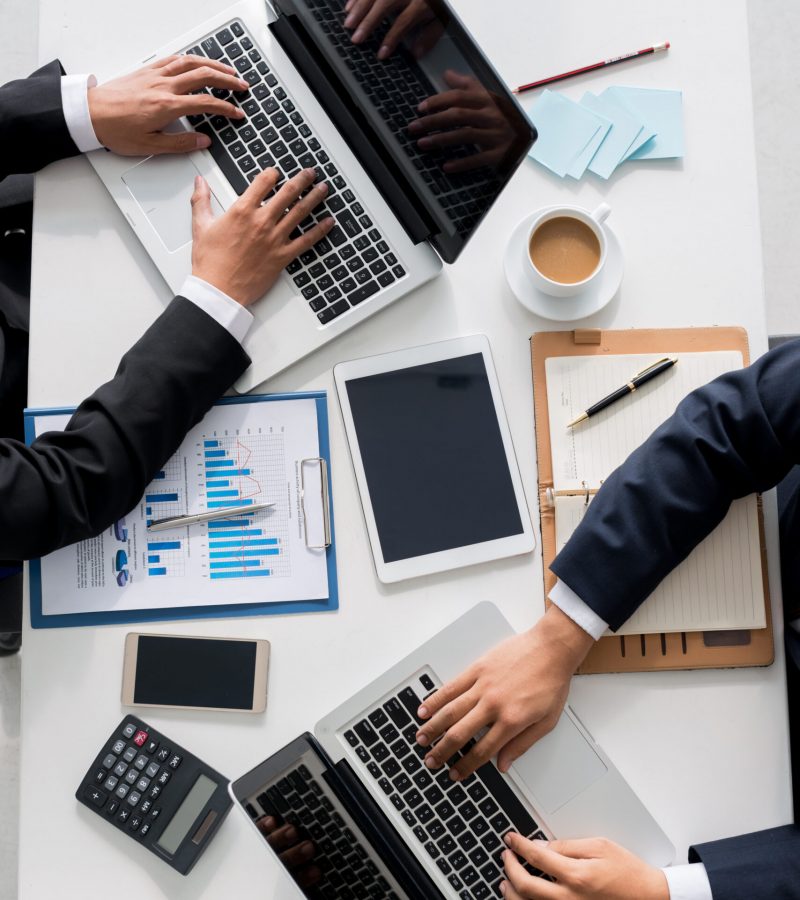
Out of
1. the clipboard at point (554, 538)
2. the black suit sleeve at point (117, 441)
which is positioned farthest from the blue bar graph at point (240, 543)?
the clipboard at point (554, 538)

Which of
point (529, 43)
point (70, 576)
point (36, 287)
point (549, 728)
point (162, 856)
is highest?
point (529, 43)

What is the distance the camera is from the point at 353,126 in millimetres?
1011

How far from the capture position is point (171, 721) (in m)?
0.98

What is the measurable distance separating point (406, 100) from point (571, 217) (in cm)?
22

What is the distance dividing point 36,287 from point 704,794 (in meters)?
0.96

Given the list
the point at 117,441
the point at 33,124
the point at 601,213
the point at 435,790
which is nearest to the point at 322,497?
the point at 117,441

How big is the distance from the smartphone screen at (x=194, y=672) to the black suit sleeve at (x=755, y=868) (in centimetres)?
53

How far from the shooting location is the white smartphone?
0.98 meters

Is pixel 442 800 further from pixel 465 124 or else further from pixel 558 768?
pixel 465 124

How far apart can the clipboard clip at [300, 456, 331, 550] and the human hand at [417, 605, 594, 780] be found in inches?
8.4

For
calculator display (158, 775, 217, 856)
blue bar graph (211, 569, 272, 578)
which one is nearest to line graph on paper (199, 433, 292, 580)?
blue bar graph (211, 569, 272, 578)

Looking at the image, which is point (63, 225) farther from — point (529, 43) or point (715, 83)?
point (715, 83)

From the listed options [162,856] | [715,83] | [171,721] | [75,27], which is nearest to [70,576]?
[171,721]

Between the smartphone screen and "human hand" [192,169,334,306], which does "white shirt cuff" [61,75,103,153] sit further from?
the smartphone screen
